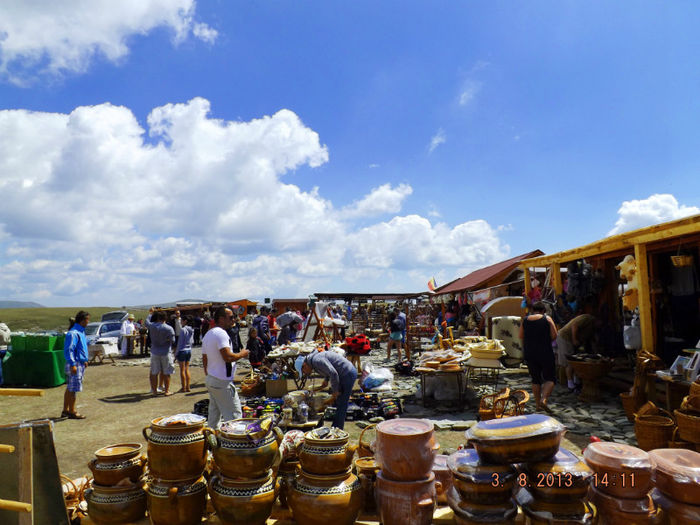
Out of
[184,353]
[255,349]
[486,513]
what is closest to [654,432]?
[486,513]

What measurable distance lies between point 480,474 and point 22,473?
8.72ft

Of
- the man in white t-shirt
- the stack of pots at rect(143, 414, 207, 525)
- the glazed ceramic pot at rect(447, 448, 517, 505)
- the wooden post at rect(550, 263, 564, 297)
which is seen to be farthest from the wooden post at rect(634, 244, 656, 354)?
the stack of pots at rect(143, 414, 207, 525)

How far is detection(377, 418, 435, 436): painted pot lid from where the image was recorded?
267 centimetres

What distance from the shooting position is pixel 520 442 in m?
2.48

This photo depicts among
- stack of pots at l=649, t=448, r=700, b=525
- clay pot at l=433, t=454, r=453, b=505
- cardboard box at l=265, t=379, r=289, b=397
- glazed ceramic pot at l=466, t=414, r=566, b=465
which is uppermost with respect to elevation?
glazed ceramic pot at l=466, t=414, r=566, b=465

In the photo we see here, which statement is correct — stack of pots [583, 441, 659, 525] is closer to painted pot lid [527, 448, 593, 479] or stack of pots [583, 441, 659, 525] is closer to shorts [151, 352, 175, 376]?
painted pot lid [527, 448, 593, 479]

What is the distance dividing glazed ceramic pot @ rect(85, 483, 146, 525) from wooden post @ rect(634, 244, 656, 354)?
26.5 feet

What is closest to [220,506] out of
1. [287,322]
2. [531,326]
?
[531,326]

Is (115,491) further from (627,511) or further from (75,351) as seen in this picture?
(75,351)

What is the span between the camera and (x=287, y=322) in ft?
41.3

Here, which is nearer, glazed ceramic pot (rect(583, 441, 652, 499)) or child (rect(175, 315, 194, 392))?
glazed ceramic pot (rect(583, 441, 652, 499))

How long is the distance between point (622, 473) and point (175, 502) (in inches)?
109

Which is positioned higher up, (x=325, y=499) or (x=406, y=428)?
(x=406, y=428)

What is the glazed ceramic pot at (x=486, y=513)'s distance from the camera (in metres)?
2.39
